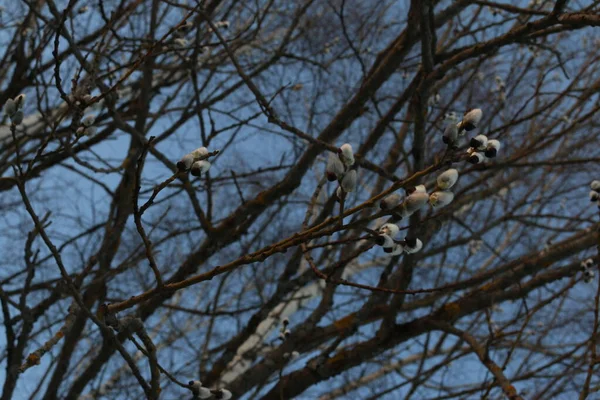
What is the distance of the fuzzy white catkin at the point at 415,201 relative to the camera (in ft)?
2.85

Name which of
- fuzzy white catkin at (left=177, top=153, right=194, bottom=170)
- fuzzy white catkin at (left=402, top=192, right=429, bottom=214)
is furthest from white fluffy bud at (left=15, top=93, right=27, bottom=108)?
fuzzy white catkin at (left=402, top=192, right=429, bottom=214)

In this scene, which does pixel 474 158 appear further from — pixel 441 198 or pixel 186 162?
pixel 186 162

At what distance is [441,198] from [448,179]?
0.03 metres

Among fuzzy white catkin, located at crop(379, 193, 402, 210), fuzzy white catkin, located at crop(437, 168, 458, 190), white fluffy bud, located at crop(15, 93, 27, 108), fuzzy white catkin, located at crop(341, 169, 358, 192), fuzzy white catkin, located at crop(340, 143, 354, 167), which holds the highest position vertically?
white fluffy bud, located at crop(15, 93, 27, 108)

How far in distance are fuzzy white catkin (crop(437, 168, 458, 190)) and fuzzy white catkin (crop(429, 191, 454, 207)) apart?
1cm

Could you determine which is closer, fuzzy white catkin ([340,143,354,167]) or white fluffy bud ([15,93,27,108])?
fuzzy white catkin ([340,143,354,167])

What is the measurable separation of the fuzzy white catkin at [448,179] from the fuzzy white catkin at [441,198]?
0.01 meters

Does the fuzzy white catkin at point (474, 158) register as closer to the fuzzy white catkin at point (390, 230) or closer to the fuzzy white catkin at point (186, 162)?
the fuzzy white catkin at point (390, 230)

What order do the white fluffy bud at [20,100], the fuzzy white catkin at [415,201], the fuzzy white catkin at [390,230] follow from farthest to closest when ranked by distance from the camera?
the white fluffy bud at [20,100], the fuzzy white catkin at [390,230], the fuzzy white catkin at [415,201]

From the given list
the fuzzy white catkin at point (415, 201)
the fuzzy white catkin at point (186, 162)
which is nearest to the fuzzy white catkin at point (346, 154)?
the fuzzy white catkin at point (415, 201)

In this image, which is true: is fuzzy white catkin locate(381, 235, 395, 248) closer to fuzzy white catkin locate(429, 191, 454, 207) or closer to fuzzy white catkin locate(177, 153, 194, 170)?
fuzzy white catkin locate(429, 191, 454, 207)

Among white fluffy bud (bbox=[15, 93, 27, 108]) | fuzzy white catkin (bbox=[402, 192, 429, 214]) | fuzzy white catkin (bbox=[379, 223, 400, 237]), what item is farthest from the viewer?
white fluffy bud (bbox=[15, 93, 27, 108])

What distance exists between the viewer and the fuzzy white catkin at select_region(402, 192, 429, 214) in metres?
0.87

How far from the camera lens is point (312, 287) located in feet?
17.7
